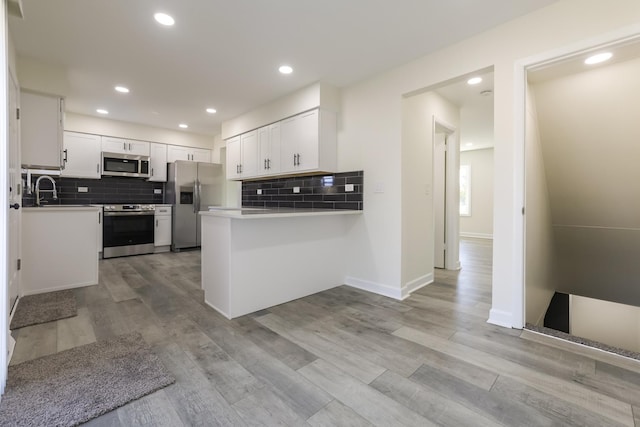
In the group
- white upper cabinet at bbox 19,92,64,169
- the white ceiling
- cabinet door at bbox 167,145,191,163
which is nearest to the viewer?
the white ceiling

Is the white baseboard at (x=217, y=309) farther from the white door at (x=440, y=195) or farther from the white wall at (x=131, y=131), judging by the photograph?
the white wall at (x=131, y=131)

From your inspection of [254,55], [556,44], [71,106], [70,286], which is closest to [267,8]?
[254,55]

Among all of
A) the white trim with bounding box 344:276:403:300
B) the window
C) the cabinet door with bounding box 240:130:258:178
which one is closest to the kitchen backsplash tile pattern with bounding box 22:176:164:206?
the cabinet door with bounding box 240:130:258:178

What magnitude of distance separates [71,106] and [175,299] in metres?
3.79

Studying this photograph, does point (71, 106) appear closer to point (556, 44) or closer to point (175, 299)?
point (175, 299)

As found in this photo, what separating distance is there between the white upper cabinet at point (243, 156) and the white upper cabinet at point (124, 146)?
187 centimetres

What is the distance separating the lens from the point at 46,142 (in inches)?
123

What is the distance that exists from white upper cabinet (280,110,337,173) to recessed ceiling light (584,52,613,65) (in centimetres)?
234

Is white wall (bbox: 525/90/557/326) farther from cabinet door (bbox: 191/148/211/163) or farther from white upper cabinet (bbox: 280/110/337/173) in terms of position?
cabinet door (bbox: 191/148/211/163)

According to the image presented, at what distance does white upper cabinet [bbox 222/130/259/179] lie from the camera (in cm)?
450

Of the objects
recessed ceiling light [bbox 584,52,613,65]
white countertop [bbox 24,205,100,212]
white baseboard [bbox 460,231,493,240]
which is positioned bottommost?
white baseboard [bbox 460,231,493,240]

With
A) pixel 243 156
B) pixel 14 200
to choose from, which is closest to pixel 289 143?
pixel 243 156

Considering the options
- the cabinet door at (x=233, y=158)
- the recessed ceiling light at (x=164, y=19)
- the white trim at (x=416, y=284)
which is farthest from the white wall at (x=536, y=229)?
the cabinet door at (x=233, y=158)

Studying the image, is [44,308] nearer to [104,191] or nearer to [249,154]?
[249,154]
